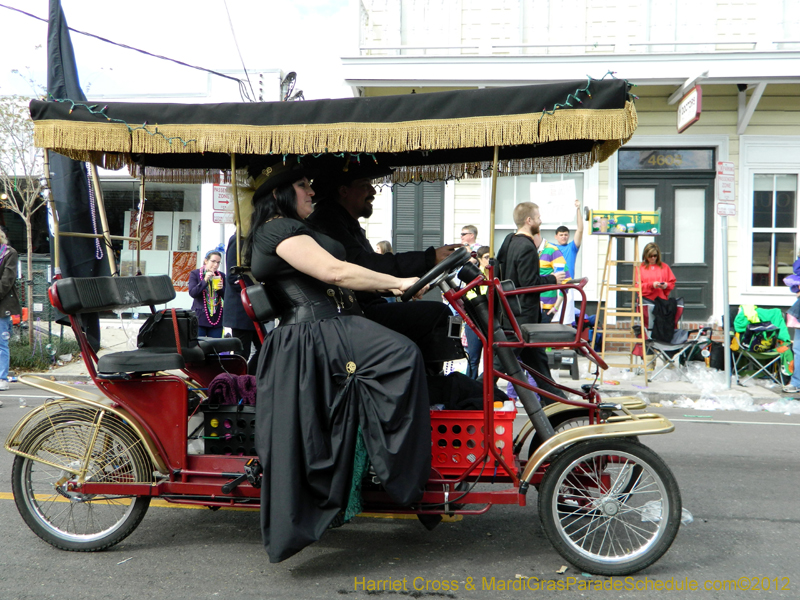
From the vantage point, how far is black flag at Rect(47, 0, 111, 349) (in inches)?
154

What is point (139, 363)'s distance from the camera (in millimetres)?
3639

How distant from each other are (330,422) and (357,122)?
1.54m

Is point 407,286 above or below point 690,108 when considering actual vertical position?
below

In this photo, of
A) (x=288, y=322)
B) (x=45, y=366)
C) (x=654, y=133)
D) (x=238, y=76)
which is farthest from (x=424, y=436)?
(x=238, y=76)

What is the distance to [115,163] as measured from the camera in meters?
4.43

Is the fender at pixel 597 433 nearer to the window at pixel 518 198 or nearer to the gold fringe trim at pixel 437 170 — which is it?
the gold fringe trim at pixel 437 170

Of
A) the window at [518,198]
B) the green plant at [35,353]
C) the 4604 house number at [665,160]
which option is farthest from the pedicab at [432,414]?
the 4604 house number at [665,160]

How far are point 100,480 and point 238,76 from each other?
11.6 m

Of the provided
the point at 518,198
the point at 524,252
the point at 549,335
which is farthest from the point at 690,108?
the point at 549,335

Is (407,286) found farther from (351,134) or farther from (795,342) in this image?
(795,342)

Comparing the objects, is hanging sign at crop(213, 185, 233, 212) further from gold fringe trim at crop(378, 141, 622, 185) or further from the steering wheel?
the steering wheel

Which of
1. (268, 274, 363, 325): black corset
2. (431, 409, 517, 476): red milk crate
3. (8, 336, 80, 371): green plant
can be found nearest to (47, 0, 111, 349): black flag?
(268, 274, 363, 325): black corset

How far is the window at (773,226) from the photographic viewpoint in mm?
12039

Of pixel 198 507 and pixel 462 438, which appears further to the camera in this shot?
pixel 198 507
